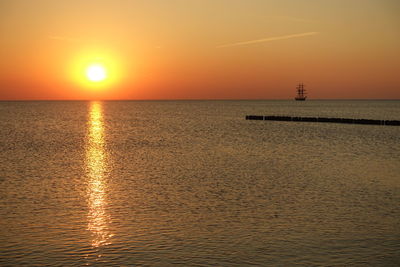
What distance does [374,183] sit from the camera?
82.9 feet

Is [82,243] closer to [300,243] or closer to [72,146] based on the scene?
[300,243]

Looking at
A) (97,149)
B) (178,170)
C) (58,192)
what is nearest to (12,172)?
(58,192)

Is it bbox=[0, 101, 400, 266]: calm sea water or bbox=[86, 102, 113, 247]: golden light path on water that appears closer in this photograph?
bbox=[0, 101, 400, 266]: calm sea water

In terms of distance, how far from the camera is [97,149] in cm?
4744

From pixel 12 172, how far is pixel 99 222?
51.1 ft

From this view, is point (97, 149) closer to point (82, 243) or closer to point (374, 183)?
point (374, 183)

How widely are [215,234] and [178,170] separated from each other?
15.9 m

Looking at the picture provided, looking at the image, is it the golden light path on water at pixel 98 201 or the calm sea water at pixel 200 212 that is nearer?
the calm sea water at pixel 200 212

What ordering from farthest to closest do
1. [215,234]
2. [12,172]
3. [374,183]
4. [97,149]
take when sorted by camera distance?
[97,149] → [12,172] → [374,183] → [215,234]

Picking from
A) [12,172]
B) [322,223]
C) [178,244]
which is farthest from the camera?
[12,172]

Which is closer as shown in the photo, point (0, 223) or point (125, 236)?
point (125, 236)

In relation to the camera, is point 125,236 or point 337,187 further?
point 337,187

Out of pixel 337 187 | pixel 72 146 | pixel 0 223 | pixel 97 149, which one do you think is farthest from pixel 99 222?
pixel 72 146

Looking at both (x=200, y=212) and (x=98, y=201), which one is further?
(x=98, y=201)
